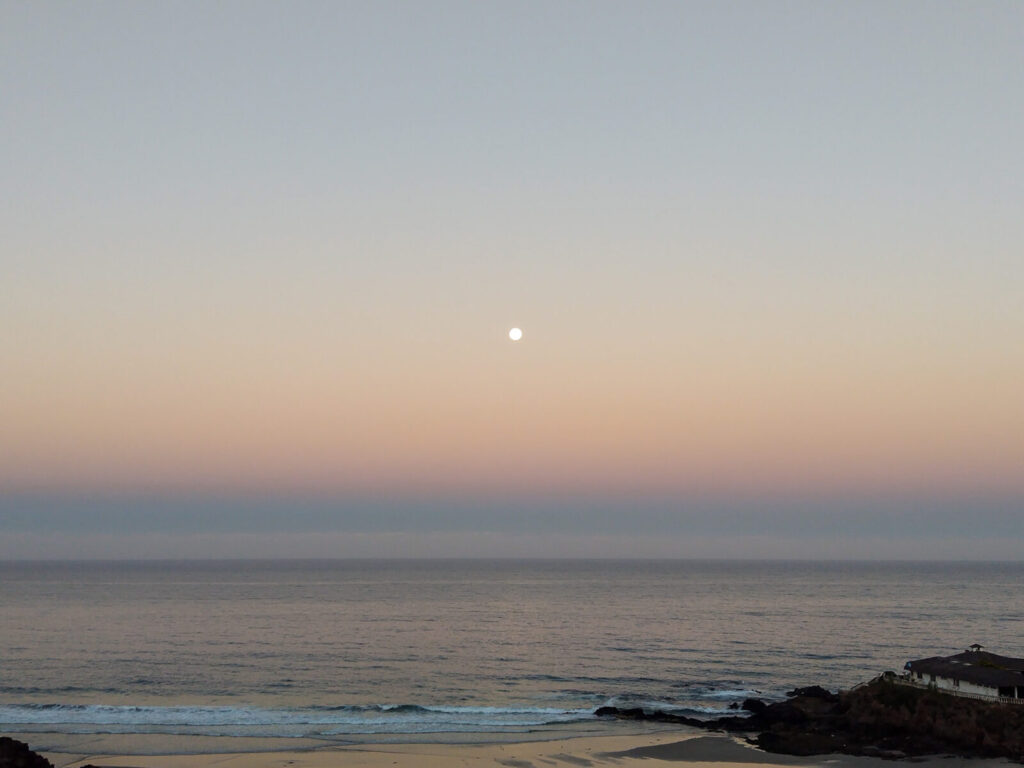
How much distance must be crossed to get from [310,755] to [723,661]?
40175mm

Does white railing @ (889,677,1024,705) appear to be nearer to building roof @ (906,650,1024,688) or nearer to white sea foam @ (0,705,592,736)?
building roof @ (906,650,1024,688)

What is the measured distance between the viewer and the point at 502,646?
7819 centimetres

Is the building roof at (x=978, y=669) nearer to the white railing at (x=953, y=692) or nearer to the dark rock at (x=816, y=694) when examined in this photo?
the white railing at (x=953, y=692)

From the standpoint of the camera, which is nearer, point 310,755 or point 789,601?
point 310,755

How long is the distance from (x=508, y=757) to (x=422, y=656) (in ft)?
109

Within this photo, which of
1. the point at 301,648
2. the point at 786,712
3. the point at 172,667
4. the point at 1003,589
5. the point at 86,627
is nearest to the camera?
the point at 786,712

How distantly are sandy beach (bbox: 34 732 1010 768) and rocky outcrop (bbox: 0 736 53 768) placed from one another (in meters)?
4.21

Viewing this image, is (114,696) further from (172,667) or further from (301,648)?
(301,648)

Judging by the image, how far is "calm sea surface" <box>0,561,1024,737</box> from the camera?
48406 millimetres

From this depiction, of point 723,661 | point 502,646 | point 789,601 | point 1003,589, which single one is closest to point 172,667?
point 502,646

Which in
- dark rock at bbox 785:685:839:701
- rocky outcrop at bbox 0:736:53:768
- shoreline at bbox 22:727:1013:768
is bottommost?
shoreline at bbox 22:727:1013:768

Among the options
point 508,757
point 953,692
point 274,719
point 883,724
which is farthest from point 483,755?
point 953,692

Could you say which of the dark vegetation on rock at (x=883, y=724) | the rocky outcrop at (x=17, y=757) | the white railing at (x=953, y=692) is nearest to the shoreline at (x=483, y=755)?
the dark vegetation on rock at (x=883, y=724)

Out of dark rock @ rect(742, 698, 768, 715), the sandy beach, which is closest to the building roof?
the sandy beach
